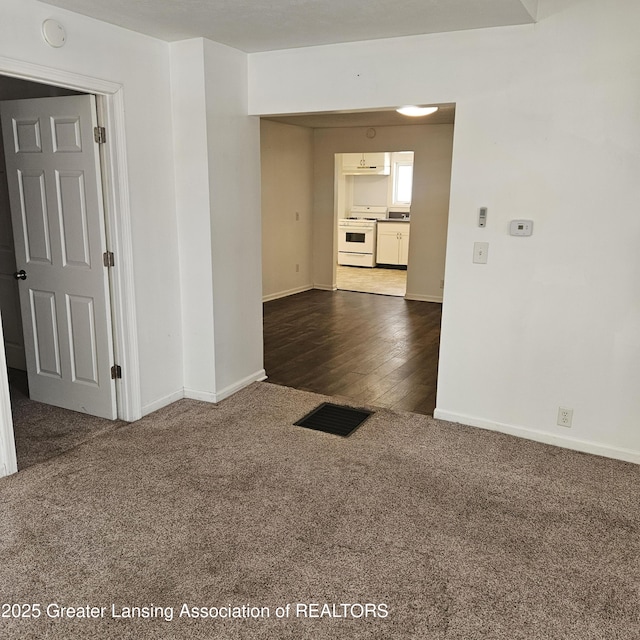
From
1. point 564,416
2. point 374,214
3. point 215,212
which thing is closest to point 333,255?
point 374,214

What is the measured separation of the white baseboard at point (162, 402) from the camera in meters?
3.89

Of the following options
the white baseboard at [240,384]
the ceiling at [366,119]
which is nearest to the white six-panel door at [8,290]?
the white baseboard at [240,384]

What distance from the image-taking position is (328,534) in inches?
101

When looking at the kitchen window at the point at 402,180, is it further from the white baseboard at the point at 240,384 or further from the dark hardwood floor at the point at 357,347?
the white baseboard at the point at 240,384

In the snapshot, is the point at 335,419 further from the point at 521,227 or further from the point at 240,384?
the point at 521,227

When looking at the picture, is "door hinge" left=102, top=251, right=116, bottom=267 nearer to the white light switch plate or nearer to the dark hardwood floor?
the dark hardwood floor

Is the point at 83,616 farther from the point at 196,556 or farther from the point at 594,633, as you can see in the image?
the point at 594,633

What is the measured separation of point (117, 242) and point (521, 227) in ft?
8.11

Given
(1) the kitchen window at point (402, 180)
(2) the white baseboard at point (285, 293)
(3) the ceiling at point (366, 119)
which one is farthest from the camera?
(1) the kitchen window at point (402, 180)

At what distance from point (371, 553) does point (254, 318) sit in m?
2.41

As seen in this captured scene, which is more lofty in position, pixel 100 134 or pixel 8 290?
pixel 100 134

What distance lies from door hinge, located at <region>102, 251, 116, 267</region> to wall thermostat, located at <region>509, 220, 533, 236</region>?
246 centimetres

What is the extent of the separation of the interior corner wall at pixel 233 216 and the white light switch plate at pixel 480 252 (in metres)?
1.69

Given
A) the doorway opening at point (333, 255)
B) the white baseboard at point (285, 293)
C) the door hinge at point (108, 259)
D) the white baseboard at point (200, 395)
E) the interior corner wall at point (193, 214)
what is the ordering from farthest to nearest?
1. the white baseboard at point (285, 293)
2. the doorway opening at point (333, 255)
3. the white baseboard at point (200, 395)
4. the interior corner wall at point (193, 214)
5. the door hinge at point (108, 259)
